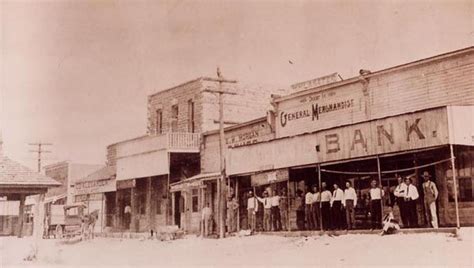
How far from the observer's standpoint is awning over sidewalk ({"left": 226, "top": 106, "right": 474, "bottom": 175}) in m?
10.3

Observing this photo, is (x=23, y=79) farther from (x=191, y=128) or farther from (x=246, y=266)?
(x=191, y=128)

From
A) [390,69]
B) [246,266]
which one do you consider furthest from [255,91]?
[246,266]

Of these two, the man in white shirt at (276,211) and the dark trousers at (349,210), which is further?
the man in white shirt at (276,211)

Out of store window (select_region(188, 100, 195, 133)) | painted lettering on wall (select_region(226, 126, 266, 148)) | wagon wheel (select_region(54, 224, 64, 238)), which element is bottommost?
wagon wheel (select_region(54, 224, 64, 238))

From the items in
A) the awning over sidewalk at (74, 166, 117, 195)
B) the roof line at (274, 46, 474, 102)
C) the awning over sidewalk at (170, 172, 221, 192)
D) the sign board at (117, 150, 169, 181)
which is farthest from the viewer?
the awning over sidewalk at (74, 166, 117, 195)

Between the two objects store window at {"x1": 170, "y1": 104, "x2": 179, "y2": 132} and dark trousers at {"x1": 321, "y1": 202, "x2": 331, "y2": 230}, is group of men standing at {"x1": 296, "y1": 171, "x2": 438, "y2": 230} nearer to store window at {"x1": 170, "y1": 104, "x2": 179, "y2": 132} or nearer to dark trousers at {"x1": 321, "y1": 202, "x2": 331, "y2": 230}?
dark trousers at {"x1": 321, "y1": 202, "x2": 331, "y2": 230}

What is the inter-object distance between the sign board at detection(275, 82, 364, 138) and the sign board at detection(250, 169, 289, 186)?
5.30ft

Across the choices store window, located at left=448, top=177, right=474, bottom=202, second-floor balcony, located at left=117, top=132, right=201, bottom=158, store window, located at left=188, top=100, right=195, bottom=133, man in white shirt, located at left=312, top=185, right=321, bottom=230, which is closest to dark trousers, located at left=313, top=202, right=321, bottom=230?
man in white shirt, located at left=312, top=185, right=321, bottom=230

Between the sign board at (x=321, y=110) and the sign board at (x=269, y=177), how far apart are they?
5.30 ft

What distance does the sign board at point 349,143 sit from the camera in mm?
10586

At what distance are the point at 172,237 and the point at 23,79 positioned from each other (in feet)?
25.0

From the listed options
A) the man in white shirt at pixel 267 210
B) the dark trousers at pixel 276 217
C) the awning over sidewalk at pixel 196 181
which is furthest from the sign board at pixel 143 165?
the dark trousers at pixel 276 217

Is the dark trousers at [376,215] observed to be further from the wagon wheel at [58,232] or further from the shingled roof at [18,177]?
the wagon wheel at [58,232]

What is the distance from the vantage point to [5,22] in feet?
33.1
